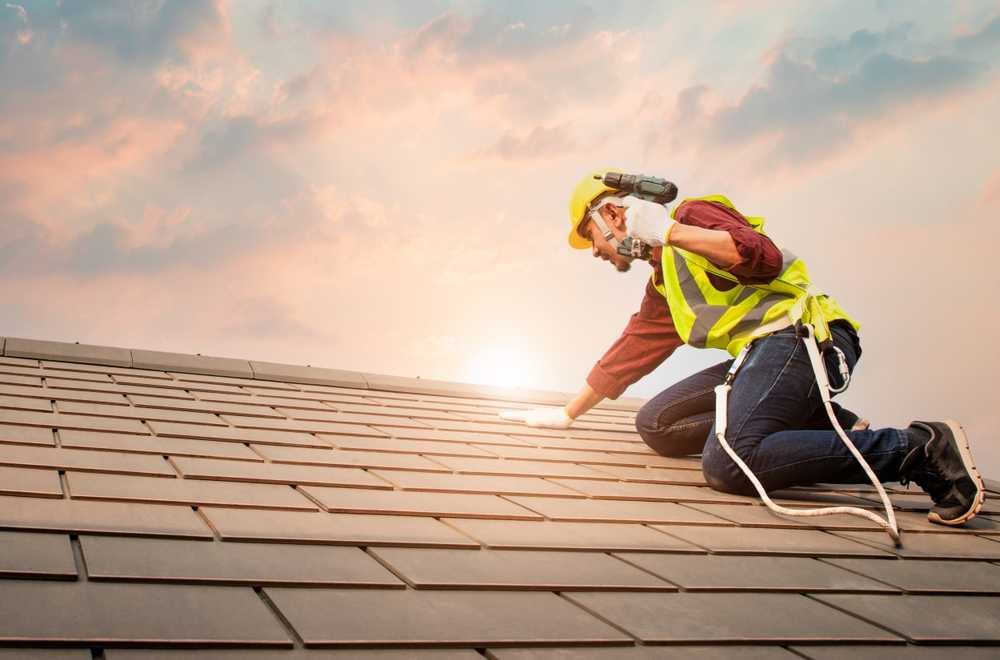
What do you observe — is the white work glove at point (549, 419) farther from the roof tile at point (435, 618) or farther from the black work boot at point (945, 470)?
the roof tile at point (435, 618)

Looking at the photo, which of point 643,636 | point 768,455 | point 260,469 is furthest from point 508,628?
point 768,455

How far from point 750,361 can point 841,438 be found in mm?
382

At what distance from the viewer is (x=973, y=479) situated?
2416 mm

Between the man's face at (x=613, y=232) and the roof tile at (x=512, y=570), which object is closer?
the roof tile at (x=512, y=570)

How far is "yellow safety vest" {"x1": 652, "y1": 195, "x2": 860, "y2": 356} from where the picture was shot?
2.78 metres

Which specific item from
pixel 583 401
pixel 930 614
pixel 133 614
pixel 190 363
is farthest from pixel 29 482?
pixel 190 363

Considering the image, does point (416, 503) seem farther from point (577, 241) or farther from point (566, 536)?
point (577, 241)

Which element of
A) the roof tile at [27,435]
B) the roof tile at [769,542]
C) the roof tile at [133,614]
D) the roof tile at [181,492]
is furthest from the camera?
the roof tile at [27,435]

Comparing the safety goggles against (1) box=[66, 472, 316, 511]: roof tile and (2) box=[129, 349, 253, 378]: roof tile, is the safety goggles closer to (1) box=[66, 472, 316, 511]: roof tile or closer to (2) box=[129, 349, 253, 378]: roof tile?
(1) box=[66, 472, 316, 511]: roof tile

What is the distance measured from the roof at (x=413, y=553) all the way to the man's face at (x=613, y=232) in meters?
0.70

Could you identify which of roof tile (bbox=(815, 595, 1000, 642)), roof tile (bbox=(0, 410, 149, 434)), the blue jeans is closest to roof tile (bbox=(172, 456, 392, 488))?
roof tile (bbox=(0, 410, 149, 434))

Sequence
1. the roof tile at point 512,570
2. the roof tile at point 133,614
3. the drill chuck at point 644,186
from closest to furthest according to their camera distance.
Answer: the roof tile at point 133,614 → the roof tile at point 512,570 → the drill chuck at point 644,186

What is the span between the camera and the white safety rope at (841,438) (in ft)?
7.43

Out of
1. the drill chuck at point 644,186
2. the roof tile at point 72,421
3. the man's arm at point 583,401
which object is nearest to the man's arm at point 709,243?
the drill chuck at point 644,186
